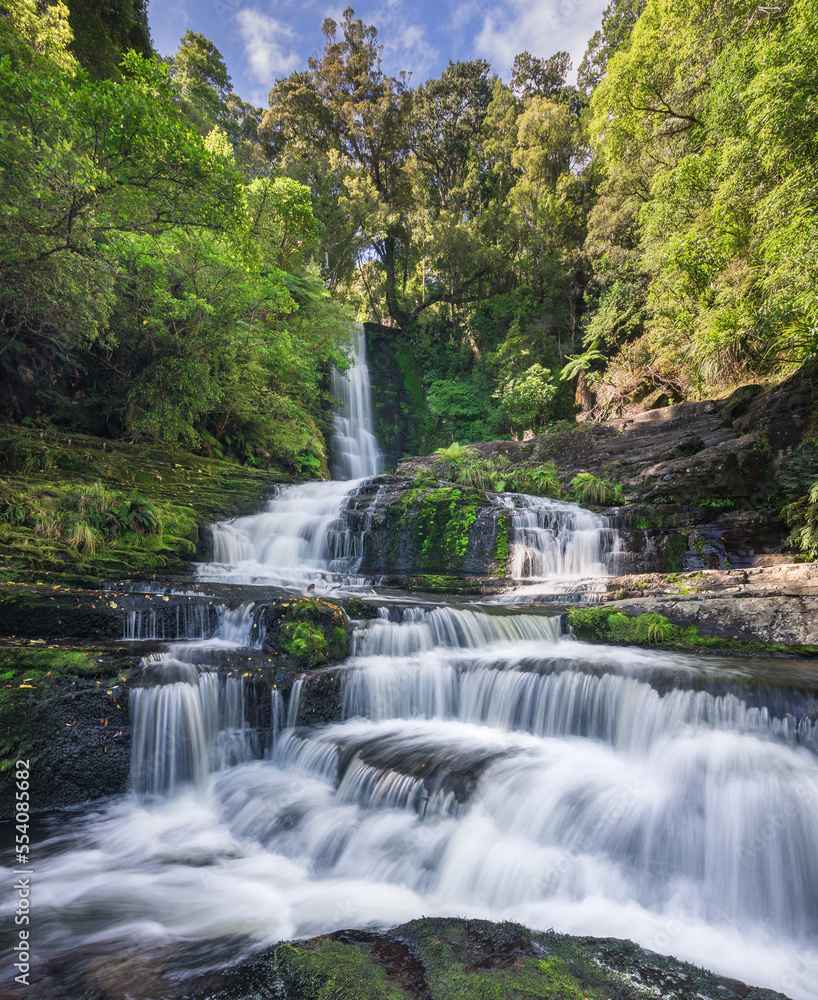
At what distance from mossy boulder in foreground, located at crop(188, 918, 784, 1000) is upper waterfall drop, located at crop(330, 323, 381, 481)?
711 inches

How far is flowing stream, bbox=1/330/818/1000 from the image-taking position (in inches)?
107

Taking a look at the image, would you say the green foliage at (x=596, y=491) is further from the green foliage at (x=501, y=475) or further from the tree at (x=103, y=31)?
the tree at (x=103, y=31)

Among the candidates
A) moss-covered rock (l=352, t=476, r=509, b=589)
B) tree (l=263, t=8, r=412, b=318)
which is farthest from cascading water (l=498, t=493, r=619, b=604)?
Result: tree (l=263, t=8, r=412, b=318)

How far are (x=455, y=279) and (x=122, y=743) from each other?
2556cm

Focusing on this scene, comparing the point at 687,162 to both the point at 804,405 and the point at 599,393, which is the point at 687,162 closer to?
the point at 804,405

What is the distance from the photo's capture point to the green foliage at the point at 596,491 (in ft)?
37.1

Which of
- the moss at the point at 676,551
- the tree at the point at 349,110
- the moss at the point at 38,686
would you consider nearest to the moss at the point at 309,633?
the moss at the point at 38,686

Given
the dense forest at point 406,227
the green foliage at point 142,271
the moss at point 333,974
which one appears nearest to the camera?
the moss at point 333,974

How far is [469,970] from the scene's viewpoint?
6.00 feet

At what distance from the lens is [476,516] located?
10.2 metres

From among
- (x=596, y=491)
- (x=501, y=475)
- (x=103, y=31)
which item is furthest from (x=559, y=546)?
(x=103, y=31)

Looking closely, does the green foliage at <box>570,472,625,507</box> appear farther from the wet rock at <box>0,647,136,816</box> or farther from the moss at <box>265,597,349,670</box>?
the wet rock at <box>0,647,136,816</box>

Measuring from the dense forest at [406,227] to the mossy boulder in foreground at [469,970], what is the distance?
26.1 feet

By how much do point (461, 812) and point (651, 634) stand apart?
3693 mm
